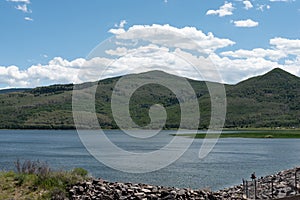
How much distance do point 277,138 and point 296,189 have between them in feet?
337

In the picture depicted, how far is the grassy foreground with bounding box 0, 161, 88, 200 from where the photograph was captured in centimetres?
1800

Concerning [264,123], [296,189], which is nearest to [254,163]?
[296,189]

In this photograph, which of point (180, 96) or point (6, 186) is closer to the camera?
point (6, 186)

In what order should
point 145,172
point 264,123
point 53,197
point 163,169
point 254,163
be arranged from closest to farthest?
point 53,197, point 145,172, point 163,169, point 254,163, point 264,123

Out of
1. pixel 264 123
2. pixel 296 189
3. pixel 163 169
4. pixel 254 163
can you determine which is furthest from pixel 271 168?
pixel 264 123

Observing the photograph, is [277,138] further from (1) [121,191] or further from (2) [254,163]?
(1) [121,191]

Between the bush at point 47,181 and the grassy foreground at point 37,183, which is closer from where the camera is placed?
the grassy foreground at point 37,183

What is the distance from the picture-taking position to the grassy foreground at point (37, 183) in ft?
59.1

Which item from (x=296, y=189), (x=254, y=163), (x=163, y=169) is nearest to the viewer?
(x=296, y=189)

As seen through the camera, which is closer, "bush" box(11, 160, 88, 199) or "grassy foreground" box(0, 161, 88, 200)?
"grassy foreground" box(0, 161, 88, 200)

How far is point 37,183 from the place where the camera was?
61.9ft

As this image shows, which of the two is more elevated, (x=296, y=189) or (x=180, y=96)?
(x=180, y=96)

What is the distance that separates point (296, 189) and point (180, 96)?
175 metres

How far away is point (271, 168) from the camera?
48.8m
